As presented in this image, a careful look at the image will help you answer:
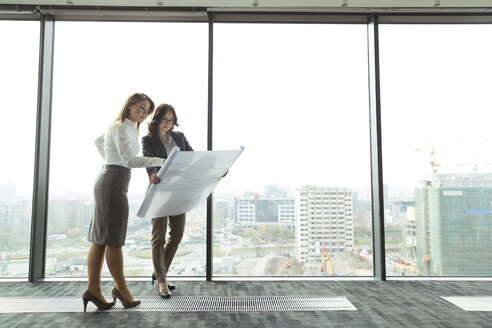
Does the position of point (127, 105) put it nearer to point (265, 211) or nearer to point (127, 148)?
point (127, 148)

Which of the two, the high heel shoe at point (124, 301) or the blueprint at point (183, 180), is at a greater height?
the blueprint at point (183, 180)

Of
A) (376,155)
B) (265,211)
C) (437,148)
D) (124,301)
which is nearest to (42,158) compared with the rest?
(124,301)

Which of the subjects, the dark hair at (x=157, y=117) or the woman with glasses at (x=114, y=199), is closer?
the woman with glasses at (x=114, y=199)

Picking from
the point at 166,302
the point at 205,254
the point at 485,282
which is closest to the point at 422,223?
the point at 485,282

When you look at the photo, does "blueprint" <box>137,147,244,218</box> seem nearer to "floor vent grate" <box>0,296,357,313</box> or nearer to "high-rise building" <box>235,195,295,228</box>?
"floor vent grate" <box>0,296,357,313</box>

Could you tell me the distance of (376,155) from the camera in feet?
9.31

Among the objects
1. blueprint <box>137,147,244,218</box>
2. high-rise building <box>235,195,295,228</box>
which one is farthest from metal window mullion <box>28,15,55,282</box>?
high-rise building <box>235,195,295,228</box>

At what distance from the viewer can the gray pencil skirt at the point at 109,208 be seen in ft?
6.28

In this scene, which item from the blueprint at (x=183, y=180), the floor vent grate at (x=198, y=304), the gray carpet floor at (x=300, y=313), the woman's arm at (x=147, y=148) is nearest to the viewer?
the gray carpet floor at (x=300, y=313)

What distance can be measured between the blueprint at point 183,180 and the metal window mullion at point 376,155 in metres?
1.37

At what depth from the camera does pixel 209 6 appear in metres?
2.82

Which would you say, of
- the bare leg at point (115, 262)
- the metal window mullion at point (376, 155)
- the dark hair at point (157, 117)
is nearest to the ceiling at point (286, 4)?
the metal window mullion at point (376, 155)

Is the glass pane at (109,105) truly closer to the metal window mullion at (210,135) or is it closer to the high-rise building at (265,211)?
the metal window mullion at (210,135)

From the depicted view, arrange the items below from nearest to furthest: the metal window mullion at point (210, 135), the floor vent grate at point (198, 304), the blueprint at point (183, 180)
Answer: the blueprint at point (183, 180) → the floor vent grate at point (198, 304) → the metal window mullion at point (210, 135)
